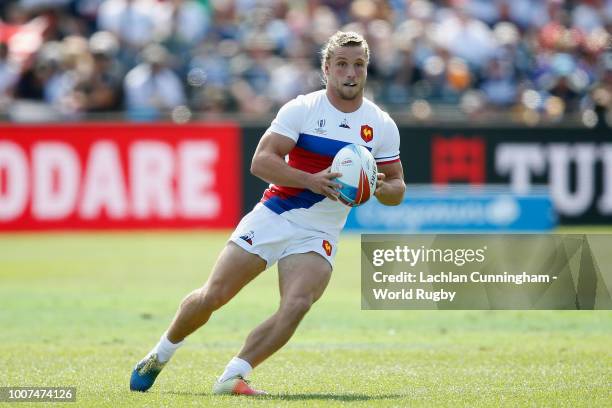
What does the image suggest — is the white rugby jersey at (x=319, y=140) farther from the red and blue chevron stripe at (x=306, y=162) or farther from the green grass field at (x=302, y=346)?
the green grass field at (x=302, y=346)

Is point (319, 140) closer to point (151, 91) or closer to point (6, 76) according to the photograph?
point (151, 91)

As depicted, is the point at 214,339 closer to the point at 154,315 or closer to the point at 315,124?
the point at 154,315

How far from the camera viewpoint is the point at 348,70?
8.45 m

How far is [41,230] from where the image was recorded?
21500mm

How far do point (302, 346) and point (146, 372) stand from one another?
294 centimetres

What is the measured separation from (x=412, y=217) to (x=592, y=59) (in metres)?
6.09

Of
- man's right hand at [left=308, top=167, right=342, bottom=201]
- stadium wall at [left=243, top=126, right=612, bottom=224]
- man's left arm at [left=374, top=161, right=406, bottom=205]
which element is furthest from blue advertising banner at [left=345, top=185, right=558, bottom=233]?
man's right hand at [left=308, top=167, right=342, bottom=201]

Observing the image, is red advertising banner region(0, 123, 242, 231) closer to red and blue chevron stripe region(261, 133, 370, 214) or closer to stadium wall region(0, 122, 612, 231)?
stadium wall region(0, 122, 612, 231)

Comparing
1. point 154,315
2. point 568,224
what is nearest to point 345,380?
point 154,315

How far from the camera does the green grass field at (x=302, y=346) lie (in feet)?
28.1

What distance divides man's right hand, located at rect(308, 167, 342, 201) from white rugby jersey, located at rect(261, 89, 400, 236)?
359mm

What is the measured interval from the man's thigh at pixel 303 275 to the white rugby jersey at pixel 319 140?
0.26 meters

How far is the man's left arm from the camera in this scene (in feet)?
28.1

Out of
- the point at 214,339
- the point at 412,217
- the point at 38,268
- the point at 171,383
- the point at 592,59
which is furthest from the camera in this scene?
the point at 592,59
